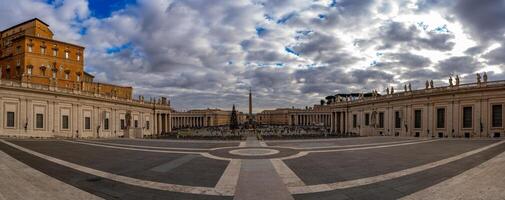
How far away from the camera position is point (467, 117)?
4522 centimetres

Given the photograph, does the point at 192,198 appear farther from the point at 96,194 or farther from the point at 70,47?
the point at 70,47

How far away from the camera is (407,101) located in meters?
55.3

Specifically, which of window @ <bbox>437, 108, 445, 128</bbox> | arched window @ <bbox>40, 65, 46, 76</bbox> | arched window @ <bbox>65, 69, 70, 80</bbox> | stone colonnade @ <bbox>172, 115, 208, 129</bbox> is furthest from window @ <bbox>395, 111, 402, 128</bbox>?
stone colonnade @ <bbox>172, 115, 208, 129</bbox>

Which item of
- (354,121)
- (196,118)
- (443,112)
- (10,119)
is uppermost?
(443,112)

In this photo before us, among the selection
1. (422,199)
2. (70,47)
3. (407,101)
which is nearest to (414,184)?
(422,199)

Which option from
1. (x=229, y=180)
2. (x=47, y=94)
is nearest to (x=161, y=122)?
(x=47, y=94)

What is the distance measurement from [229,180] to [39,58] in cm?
5411

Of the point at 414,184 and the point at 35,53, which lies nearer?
the point at 414,184

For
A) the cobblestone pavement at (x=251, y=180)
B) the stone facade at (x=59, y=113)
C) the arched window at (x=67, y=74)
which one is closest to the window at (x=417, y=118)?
the cobblestone pavement at (x=251, y=180)

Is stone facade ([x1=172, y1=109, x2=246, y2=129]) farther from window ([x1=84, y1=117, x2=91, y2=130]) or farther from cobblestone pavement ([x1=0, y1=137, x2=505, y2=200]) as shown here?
cobblestone pavement ([x1=0, y1=137, x2=505, y2=200])

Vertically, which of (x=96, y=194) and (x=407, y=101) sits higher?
(x=407, y=101)

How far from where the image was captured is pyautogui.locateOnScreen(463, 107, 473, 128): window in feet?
147

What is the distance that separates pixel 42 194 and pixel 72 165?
606cm

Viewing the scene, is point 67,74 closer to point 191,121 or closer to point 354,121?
point 354,121
